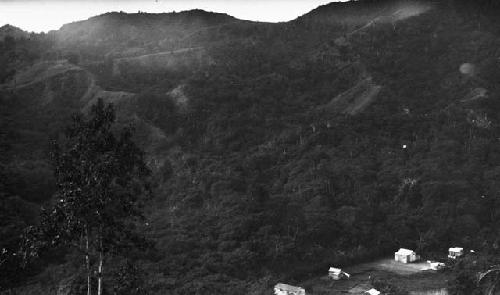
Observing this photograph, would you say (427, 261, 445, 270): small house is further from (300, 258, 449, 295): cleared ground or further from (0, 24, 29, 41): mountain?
(0, 24, 29, 41): mountain

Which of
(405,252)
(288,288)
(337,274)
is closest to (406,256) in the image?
(405,252)

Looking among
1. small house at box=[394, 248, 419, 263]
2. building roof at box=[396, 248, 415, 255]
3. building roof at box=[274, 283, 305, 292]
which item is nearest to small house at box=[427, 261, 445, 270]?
small house at box=[394, 248, 419, 263]

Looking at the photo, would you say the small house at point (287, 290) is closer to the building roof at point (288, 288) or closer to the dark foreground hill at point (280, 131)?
the building roof at point (288, 288)

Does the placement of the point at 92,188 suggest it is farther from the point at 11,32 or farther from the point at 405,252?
the point at 11,32

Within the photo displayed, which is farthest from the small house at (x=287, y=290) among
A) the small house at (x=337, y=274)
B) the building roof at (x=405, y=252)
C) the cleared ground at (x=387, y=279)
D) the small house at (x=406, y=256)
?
the building roof at (x=405, y=252)

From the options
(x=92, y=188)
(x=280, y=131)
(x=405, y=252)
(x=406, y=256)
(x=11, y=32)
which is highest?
(x=11, y=32)

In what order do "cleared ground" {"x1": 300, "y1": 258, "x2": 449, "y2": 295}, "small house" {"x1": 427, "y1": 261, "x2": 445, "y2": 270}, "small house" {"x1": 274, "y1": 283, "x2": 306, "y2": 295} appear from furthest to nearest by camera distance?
"small house" {"x1": 427, "y1": 261, "x2": 445, "y2": 270}, "cleared ground" {"x1": 300, "y1": 258, "x2": 449, "y2": 295}, "small house" {"x1": 274, "y1": 283, "x2": 306, "y2": 295}

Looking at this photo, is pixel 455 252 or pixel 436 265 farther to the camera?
pixel 455 252
